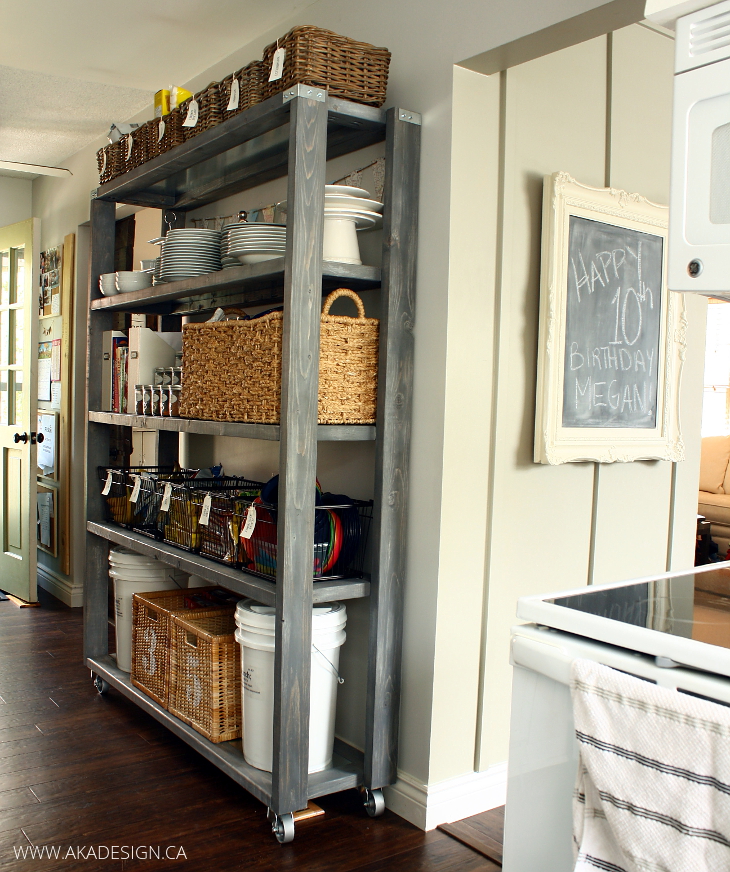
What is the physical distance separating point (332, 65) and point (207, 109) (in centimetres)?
59

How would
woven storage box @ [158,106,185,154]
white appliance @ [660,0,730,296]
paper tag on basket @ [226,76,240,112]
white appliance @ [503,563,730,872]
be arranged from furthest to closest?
1. woven storage box @ [158,106,185,154]
2. paper tag on basket @ [226,76,240,112]
3. white appliance @ [660,0,730,296]
4. white appliance @ [503,563,730,872]

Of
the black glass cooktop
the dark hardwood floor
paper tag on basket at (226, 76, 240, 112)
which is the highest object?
paper tag on basket at (226, 76, 240, 112)

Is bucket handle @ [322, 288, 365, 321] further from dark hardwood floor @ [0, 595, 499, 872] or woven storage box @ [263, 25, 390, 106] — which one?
dark hardwood floor @ [0, 595, 499, 872]

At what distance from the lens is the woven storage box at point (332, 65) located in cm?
217

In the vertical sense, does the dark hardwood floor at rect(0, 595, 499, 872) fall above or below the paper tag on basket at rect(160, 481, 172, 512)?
below

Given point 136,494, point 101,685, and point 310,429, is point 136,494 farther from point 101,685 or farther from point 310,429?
point 310,429

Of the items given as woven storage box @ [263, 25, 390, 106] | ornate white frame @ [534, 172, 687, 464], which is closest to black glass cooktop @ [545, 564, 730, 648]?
ornate white frame @ [534, 172, 687, 464]

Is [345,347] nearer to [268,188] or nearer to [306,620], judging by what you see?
[306,620]

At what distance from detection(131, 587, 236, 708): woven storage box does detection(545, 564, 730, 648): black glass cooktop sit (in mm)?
1709

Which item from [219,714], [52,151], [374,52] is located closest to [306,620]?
[219,714]

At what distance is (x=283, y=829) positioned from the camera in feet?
7.22

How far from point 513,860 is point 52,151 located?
16.1 feet

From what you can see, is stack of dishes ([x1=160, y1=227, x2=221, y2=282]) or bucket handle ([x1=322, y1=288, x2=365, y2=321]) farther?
stack of dishes ([x1=160, y1=227, x2=221, y2=282])

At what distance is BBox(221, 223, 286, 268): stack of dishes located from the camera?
2424mm
